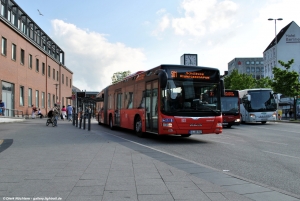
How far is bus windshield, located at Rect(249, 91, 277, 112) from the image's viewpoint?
26.9 m

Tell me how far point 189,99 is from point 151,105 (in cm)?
176

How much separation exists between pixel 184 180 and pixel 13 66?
99.9ft

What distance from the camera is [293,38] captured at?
8469 centimetres

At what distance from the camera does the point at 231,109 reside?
78.2ft

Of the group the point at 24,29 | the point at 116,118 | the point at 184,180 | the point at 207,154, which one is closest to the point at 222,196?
the point at 184,180

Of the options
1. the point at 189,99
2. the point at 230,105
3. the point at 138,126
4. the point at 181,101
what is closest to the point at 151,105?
the point at 181,101

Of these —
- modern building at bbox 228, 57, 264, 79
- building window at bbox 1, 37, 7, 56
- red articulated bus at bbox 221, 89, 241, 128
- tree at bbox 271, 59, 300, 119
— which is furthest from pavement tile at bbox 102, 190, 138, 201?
modern building at bbox 228, 57, 264, 79

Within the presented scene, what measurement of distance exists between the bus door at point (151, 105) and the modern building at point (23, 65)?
19346 mm

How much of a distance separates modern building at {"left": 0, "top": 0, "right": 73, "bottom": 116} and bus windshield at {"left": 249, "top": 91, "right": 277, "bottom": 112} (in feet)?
71.2

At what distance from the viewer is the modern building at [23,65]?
3027 centimetres

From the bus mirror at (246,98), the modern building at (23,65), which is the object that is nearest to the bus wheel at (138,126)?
the bus mirror at (246,98)

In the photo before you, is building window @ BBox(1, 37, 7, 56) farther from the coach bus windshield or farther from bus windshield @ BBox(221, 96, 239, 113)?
the coach bus windshield

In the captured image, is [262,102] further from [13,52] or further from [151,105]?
[13,52]

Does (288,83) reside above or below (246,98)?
above
